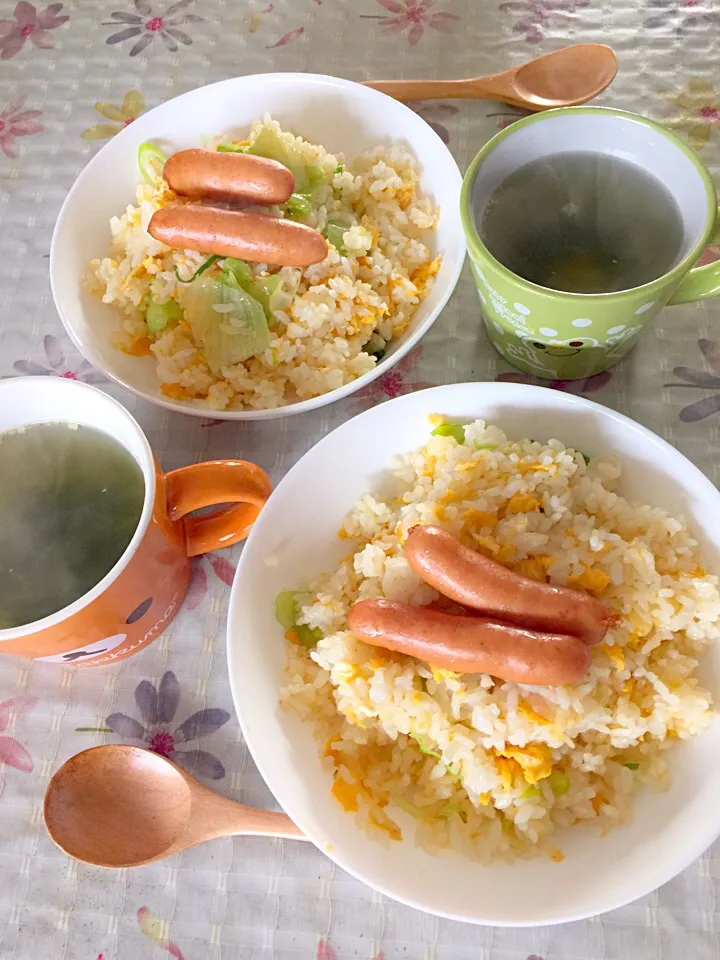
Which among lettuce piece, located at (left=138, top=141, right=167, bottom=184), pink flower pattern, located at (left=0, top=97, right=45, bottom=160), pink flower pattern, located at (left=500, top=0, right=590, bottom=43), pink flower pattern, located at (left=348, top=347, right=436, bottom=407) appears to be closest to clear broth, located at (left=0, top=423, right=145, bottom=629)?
pink flower pattern, located at (left=348, top=347, right=436, bottom=407)

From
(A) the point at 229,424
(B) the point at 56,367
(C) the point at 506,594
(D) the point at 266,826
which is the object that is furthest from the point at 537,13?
(D) the point at 266,826

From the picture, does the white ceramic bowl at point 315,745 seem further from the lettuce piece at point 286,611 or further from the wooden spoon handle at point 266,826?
the wooden spoon handle at point 266,826

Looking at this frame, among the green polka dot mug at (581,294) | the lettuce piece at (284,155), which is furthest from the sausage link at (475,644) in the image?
the lettuce piece at (284,155)

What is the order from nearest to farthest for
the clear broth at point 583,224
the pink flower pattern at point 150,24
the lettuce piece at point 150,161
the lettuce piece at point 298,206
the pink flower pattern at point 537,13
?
the clear broth at point 583,224, the lettuce piece at point 298,206, the lettuce piece at point 150,161, the pink flower pattern at point 537,13, the pink flower pattern at point 150,24

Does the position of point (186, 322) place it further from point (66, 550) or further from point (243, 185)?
point (66, 550)

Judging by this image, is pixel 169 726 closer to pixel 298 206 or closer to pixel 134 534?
pixel 134 534

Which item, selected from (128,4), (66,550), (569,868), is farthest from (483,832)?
(128,4)

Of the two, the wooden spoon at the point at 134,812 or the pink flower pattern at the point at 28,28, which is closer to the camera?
the wooden spoon at the point at 134,812

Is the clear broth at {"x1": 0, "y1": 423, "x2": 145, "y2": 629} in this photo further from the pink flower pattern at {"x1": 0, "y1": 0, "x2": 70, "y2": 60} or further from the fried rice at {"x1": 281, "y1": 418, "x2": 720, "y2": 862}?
the pink flower pattern at {"x1": 0, "y1": 0, "x2": 70, "y2": 60}
